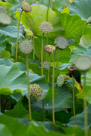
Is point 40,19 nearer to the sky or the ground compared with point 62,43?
nearer to the ground

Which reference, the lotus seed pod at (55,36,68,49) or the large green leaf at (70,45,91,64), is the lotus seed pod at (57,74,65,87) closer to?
the large green leaf at (70,45,91,64)

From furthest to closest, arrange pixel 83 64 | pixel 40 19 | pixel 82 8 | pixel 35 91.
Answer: pixel 82 8, pixel 40 19, pixel 35 91, pixel 83 64

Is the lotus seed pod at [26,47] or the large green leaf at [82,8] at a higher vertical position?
the lotus seed pod at [26,47]

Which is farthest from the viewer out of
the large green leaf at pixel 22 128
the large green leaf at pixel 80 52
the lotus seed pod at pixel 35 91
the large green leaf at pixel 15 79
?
the large green leaf at pixel 80 52

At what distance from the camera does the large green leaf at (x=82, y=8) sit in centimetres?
193

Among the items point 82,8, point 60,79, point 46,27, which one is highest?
point 46,27

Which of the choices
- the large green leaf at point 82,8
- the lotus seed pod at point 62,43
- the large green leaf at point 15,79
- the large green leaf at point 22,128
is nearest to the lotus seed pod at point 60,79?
the large green leaf at point 15,79

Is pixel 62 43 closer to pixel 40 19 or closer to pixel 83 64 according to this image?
pixel 83 64

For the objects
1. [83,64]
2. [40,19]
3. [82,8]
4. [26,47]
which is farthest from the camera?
[82,8]

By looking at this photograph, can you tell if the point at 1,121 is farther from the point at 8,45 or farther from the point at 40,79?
the point at 8,45

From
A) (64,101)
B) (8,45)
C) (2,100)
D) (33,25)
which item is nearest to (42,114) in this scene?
(64,101)

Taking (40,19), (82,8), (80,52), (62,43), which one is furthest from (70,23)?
(82,8)

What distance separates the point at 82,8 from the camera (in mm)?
1968

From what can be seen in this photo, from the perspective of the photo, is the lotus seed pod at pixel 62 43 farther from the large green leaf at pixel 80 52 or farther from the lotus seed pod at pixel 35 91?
the large green leaf at pixel 80 52
